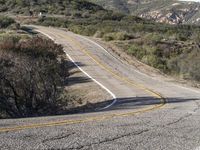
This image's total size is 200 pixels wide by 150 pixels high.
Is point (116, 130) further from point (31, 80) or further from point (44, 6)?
point (44, 6)

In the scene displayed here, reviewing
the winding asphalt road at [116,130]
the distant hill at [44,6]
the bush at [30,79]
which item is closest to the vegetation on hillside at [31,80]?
the bush at [30,79]

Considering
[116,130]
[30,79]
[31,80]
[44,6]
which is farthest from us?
[44,6]

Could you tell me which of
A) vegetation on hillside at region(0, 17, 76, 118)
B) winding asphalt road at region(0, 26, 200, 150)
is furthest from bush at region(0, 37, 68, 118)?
winding asphalt road at region(0, 26, 200, 150)

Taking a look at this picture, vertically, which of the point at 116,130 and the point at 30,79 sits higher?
the point at 116,130

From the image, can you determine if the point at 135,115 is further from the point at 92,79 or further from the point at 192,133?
the point at 92,79

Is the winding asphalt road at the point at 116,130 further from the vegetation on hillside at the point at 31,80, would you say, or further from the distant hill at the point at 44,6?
the distant hill at the point at 44,6

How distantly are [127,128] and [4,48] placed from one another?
13.6 meters

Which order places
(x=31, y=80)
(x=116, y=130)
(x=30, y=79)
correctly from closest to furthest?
(x=116, y=130) < (x=30, y=79) < (x=31, y=80)

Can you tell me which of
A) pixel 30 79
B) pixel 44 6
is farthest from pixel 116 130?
pixel 44 6

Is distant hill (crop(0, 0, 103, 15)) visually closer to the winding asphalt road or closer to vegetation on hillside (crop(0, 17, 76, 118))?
vegetation on hillside (crop(0, 17, 76, 118))

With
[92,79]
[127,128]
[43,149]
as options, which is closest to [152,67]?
[92,79]

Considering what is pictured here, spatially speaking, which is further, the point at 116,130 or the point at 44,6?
the point at 44,6

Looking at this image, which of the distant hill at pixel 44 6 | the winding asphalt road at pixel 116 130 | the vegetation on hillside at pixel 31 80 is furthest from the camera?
the distant hill at pixel 44 6

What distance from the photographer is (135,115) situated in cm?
1532
